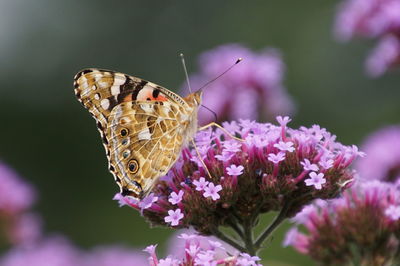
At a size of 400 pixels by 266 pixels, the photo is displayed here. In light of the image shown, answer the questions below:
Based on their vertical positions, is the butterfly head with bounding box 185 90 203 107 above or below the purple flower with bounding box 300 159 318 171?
above

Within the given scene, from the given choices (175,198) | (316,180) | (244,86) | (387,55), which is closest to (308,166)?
(316,180)

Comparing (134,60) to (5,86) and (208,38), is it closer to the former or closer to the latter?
(208,38)

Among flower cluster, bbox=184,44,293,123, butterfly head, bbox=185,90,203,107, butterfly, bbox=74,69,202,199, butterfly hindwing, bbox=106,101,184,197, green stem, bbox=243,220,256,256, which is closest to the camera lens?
green stem, bbox=243,220,256,256

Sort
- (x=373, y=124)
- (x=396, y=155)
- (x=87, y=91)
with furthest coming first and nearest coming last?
(x=373, y=124)
(x=396, y=155)
(x=87, y=91)

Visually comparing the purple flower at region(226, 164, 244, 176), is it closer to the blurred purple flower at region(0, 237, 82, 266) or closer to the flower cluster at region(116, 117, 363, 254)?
the flower cluster at region(116, 117, 363, 254)

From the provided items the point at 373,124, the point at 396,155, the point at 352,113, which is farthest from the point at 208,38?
the point at 396,155

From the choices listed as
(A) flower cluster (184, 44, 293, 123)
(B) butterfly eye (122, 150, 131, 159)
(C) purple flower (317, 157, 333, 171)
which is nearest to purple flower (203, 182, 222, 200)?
(C) purple flower (317, 157, 333, 171)

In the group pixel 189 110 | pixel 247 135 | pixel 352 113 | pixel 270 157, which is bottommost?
pixel 270 157

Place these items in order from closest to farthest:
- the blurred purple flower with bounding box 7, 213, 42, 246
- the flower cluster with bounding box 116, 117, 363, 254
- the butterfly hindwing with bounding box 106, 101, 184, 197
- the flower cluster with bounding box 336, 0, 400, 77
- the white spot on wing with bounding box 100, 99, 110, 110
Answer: the flower cluster with bounding box 116, 117, 363, 254
the butterfly hindwing with bounding box 106, 101, 184, 197
the white spot on wing with bounding box 100, 99, 110, 110
the flower cluster with bounding box 336, 0, 400, 77
the blurred purple flower with bounding box 7, 213, 42, 246
